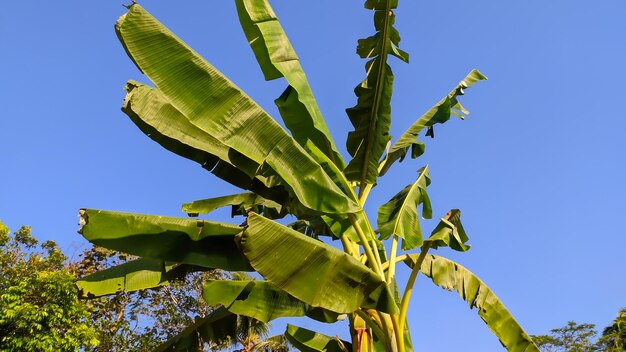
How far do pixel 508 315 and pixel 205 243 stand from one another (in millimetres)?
3447

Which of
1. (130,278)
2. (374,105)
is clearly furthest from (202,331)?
(374,105)

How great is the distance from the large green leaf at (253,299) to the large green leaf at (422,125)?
2089mm

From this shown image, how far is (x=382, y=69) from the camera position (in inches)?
218

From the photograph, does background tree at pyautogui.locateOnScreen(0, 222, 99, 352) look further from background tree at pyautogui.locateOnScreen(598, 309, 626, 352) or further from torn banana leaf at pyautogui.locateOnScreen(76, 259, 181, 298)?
background tree at pyautogui.locateOnScreen(598, 309, 626, 352)

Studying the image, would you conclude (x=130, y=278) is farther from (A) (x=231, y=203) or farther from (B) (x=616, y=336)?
(B) (x=616, y=336)

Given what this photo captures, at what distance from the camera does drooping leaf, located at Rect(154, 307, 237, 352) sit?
6191 millimetres

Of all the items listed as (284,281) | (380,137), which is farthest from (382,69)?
(284,281)

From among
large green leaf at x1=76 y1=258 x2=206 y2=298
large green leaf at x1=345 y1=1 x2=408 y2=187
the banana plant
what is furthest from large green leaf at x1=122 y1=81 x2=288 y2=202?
large green leaf at x1=76 y1=258 x2=206 y2=298

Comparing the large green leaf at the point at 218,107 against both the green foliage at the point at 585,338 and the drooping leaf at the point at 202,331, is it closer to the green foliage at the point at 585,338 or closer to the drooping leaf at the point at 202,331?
the drooping leaf at the point at 202,331

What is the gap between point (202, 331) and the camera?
6293 millimetres

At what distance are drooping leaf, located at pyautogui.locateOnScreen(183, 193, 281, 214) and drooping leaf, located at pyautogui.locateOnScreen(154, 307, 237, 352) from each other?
114 cm

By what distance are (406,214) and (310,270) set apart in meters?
1.96

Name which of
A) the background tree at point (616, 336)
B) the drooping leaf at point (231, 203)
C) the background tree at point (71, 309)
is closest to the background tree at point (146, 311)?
the background tree at point (71, 309)

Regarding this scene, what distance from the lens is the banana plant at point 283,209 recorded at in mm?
4109
